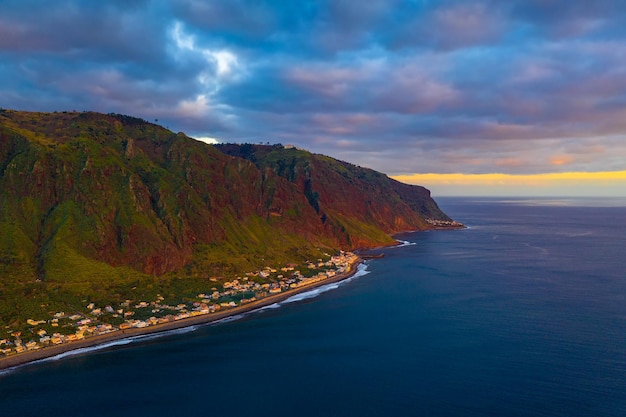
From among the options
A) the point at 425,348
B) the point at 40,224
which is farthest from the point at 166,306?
the point at 425,348

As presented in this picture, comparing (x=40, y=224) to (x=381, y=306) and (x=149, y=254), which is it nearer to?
(x=149, y=254)

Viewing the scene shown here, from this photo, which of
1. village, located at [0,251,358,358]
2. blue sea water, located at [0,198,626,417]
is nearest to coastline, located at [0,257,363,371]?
village, located at [0,251,358,358]

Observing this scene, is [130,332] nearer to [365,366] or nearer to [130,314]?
[130,314]

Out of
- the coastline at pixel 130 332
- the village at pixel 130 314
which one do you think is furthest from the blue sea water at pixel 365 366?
the village at pixel 130 314

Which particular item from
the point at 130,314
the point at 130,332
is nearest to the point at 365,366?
the point at 130,332

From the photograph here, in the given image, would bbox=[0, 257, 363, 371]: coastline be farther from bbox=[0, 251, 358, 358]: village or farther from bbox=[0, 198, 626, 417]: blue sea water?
bbox=[0, 198, 626, 417]: blue sea water
